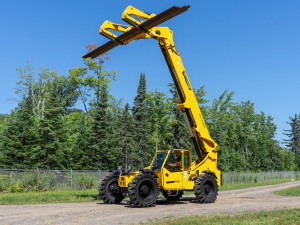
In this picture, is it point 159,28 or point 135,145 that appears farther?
point 135,145

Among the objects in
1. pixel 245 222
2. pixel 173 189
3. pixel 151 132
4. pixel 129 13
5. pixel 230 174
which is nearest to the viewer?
pixel 245 222

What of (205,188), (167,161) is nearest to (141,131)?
→ (205,188)

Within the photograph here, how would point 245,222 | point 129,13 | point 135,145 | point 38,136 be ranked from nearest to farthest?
point 245,222
point 129,13
point 38,136
point 135,145

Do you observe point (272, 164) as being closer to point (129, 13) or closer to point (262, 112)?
point (262, 112)

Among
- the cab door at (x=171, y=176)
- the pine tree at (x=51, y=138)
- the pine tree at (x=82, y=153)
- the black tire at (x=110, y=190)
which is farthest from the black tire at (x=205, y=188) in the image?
the pine tree at (x=82, y=153)

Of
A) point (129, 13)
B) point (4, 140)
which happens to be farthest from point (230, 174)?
point (129, 13)

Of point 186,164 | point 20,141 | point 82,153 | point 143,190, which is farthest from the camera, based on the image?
point 82,153

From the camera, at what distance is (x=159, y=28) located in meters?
14.9

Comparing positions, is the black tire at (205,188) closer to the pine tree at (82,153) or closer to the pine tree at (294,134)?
the pine tree at (82,153)

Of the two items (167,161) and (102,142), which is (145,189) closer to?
(167,161)

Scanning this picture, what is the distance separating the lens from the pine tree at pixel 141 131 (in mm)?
41469

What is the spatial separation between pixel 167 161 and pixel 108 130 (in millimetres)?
21386

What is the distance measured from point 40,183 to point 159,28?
41.2 ft

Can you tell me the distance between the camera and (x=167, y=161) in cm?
1400
